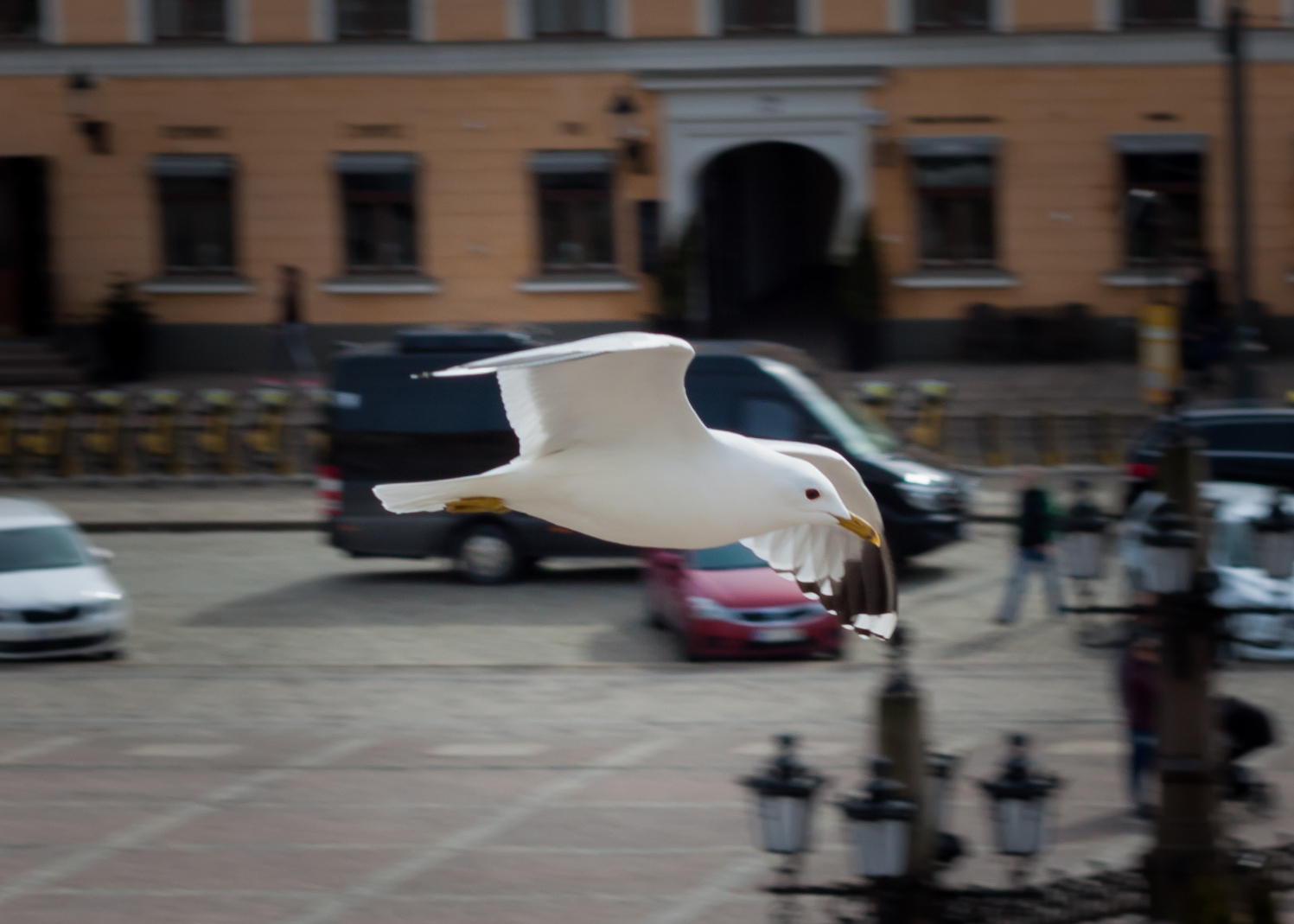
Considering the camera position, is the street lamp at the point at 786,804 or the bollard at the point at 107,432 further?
the bollard at the point at 107,432

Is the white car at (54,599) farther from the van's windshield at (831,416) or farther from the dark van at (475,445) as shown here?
the van's windshield at (831,416)

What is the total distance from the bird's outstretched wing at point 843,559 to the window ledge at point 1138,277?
21.9m

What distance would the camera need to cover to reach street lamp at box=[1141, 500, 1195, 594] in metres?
8.80

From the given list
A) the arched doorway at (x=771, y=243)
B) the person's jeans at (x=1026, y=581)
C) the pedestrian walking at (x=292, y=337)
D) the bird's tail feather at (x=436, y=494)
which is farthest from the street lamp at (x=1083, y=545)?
the arched doorway at (x=771, y=243)

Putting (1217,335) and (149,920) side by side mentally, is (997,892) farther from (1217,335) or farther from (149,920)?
(1217,335)

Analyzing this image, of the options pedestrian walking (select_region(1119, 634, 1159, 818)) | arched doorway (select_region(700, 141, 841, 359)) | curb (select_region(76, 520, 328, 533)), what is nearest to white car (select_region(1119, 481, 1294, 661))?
pedestrian walking (select_region(1119, 634, 1159, 818))

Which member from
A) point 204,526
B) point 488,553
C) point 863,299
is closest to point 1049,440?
point 863,299

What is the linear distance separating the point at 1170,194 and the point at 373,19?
12783mm

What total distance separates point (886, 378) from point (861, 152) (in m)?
3.62

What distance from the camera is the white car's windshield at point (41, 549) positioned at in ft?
54.7

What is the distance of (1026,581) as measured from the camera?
54.5 feet

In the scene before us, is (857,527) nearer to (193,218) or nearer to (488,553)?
(488,553)

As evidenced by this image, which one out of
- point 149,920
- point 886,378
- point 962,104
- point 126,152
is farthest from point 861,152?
point 149,920

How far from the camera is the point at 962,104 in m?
26.8
